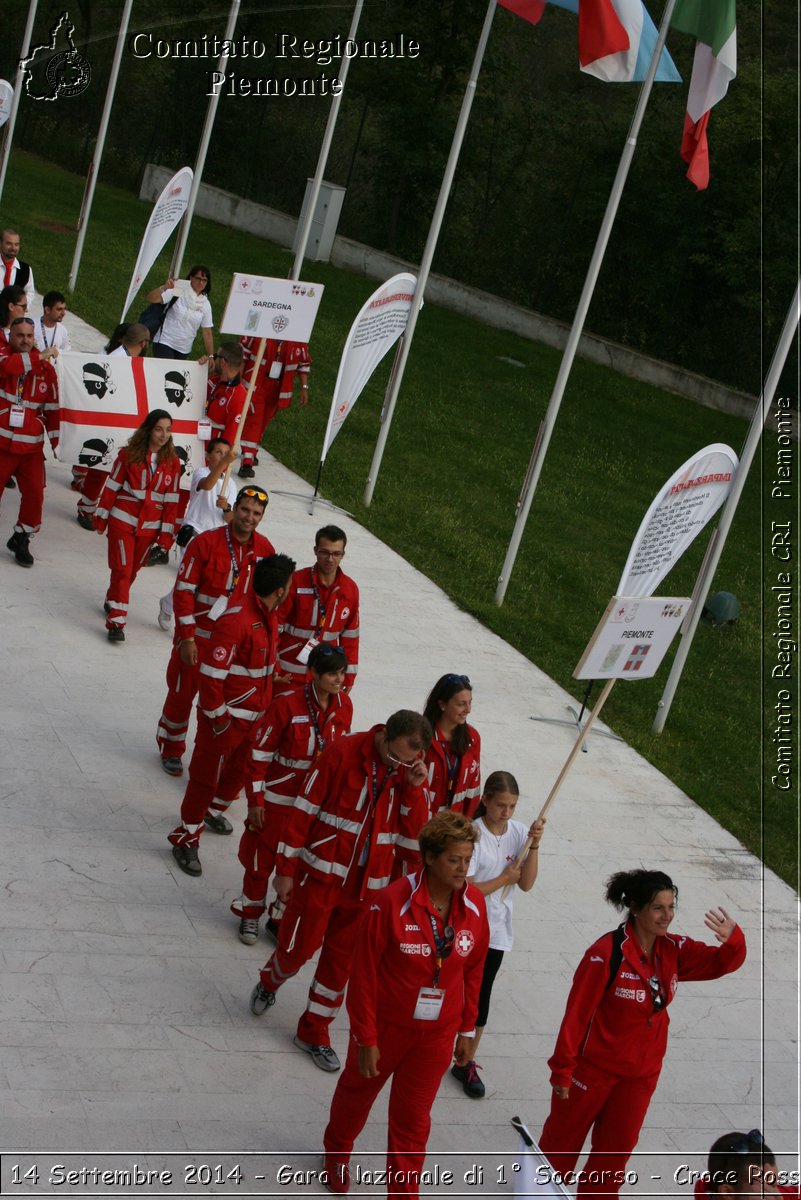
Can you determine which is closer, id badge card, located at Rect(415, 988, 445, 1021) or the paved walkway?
id badge card, located at Rect(415, 988, 445, 1021)

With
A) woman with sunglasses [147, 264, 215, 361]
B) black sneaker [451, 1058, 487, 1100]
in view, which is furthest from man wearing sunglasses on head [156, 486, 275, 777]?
woman with sunglasses [147, 264, 215, 361]

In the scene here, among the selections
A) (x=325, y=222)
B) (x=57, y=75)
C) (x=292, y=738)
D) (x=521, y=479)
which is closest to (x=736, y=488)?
(x=292, y=738)

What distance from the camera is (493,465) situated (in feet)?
71.5

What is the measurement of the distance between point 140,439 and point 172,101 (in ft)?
102

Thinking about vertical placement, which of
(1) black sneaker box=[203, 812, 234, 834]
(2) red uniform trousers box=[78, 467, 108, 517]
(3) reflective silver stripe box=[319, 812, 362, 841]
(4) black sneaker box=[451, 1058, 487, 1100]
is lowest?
(4) black sneaker box=[451, 1058, 487, 1100]

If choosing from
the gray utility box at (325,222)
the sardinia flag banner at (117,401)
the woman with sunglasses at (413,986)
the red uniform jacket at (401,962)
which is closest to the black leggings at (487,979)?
the woman with sunglasses at (413,986)

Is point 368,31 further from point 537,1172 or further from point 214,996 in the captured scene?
point 537,1172

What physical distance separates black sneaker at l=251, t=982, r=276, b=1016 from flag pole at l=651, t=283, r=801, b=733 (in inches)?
260

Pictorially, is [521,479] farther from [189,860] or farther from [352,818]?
[352,818]

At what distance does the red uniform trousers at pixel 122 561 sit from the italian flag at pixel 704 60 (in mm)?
5957

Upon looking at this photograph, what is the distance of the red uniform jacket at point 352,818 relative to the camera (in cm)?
741

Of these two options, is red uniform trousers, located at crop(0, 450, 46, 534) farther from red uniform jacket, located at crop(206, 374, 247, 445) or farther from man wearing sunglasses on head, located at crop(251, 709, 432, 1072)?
man wearing sunglasses on head, located at crop(251, 709, 432, 1072)

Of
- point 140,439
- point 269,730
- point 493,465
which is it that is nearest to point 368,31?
point 493,465

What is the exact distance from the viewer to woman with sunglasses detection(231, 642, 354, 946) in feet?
26.2
